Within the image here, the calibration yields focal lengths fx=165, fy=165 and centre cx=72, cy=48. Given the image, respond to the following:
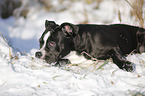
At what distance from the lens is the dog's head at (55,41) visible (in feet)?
10.5

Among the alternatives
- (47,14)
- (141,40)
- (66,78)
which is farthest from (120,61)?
(47,14)

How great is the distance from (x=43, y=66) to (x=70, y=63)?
2.09 ft

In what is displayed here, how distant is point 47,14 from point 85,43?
654cm

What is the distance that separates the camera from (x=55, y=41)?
3.21 metres

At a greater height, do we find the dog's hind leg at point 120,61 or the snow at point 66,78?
the dog's hind leg at point 120,61

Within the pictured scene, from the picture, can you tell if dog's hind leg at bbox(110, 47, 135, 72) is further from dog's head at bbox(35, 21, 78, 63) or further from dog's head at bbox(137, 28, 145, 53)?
dog's head at bbox(137, 28, 145, 53)

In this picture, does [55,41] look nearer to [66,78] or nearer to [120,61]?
[66,78]

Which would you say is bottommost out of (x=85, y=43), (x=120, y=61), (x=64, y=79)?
(x=64, y=79)

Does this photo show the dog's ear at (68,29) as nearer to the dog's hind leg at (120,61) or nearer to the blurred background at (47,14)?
the dog's hind leg at (120,61)

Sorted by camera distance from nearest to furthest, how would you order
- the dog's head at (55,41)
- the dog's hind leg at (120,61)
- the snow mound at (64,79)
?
1. the snow mound at (64,79)
2. the dog's hind leg at (120,61)
3. the dog's head at (55,41)

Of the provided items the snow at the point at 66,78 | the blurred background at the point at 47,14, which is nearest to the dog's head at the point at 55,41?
the snow at the point at 66,78

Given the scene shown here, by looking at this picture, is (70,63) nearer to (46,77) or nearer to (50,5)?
(46,77)

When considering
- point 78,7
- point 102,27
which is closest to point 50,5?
point 78,7

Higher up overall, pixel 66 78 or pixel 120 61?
pixel 120 61
